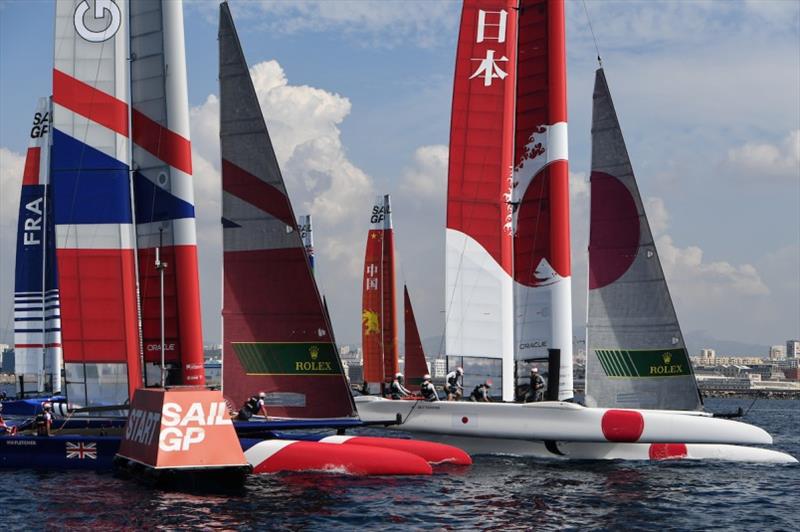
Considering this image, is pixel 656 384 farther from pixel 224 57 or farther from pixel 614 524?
pixel 224 57

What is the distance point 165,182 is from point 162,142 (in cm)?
98

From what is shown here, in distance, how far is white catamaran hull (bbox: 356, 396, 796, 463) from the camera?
26.9 metres

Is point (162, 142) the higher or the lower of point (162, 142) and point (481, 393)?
the higher

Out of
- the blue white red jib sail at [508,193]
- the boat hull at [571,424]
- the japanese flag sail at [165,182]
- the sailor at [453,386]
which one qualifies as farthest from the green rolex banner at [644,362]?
the japanese flag sail at [165,182]

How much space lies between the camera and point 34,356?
→ 165 feet

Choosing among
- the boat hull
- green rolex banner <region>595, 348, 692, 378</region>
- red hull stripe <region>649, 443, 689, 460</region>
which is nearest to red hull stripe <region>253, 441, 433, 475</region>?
the boat hull

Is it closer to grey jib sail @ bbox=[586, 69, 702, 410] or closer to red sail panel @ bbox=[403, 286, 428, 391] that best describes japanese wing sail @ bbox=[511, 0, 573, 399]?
grey jib sail @ bbox=[586, 69, 702, 410]

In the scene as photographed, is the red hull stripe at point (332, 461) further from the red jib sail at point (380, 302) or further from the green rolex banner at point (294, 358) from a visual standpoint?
the red jib sail at point (380, 302)

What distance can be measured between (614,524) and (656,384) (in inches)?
448

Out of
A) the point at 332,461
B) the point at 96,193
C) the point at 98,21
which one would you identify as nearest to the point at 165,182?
the point at 96,193

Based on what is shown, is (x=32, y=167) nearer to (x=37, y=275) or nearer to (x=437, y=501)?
(x=37, y=275)

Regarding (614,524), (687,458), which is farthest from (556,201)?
(614,524)

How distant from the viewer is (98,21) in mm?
26125

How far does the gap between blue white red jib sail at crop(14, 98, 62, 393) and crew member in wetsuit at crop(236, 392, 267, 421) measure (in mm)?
26287
